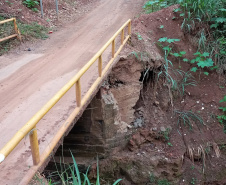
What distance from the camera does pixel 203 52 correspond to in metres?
8.13

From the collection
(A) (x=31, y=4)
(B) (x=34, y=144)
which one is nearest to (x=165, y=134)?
(B) (x=34, y=144)

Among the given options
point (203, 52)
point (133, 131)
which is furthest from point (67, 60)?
point (203, 52)

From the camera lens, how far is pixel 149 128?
277 inches

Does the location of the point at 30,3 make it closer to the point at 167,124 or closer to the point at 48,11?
the point at 48,11

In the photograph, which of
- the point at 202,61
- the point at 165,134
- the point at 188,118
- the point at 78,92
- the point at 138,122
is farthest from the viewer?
the point at 202,61

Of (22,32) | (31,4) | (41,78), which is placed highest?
(31,4)

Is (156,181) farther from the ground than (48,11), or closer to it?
closer to it

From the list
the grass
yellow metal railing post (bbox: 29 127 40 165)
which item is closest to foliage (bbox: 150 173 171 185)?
yellow metal railing post (bbox: 29 127 40 165)

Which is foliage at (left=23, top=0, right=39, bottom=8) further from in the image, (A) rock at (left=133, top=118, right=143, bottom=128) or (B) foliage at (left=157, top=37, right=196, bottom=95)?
(A) rock at (left=133, top=118, right=143, bottom=128)

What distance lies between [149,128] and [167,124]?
58 centimetres

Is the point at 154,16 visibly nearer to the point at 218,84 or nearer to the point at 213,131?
the point at 218,84

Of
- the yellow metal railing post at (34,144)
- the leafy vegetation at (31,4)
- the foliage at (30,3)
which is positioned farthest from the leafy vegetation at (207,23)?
the yellow metal railing post at (34,144)

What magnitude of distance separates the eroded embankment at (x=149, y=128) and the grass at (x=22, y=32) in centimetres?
330

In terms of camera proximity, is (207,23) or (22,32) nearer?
(22,32)
